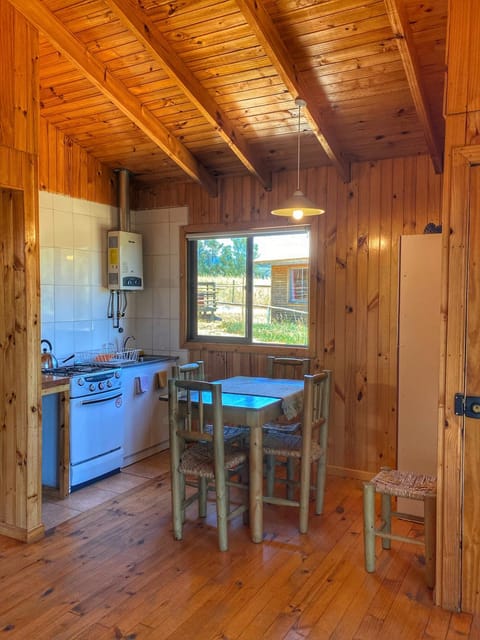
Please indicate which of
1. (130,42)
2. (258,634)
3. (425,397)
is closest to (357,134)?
(130,42)

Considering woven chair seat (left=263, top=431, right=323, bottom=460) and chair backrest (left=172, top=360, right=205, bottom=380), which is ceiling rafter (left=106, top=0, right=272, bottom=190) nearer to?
chair backrest (left=172, top=360, right=205, bottom=380)

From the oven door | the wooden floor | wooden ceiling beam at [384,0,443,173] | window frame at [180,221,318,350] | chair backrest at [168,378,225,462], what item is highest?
wooden ceiling beam at [384,0,443,173]

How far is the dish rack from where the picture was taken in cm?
454

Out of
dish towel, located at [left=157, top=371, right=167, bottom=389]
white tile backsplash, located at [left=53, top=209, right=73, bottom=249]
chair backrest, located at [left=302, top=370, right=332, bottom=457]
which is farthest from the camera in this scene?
dish towel, located at [left=157, top=371, right=167, bottom=389]

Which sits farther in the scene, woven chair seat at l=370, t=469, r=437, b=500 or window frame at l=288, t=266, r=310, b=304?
window frame at l=288, t=266, r=310, b=304

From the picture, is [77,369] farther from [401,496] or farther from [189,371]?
[401,496]

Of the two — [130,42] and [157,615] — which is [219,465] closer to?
[157,615]

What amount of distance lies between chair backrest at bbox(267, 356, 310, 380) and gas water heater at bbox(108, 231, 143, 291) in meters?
1.59

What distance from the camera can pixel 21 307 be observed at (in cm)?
300

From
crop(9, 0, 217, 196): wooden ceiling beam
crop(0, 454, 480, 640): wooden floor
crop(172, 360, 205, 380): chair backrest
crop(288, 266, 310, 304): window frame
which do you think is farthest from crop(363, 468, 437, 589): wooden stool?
crop(9, 0, 217, 196): wooden ceiling beam

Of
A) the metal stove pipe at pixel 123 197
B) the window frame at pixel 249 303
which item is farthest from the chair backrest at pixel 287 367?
the metal stove pipe at pixel 123 197

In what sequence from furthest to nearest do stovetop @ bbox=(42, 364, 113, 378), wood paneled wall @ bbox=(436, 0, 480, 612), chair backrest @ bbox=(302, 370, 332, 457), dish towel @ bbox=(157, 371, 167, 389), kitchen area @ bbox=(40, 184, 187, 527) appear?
dish towel @ bbox=(157, 371, 167, 389) → stovetop @ bbox=(42, 364, 113, 378) → kitchen area @ bbox=(40, 184, 187, 527) → chair backrest @ bbox=(302, 370, 332, 457) → wood paneled wall @ bbox=(436, 0, 480, 612)

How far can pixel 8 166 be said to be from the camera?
287cm

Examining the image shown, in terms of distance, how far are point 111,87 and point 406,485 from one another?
316 cm
